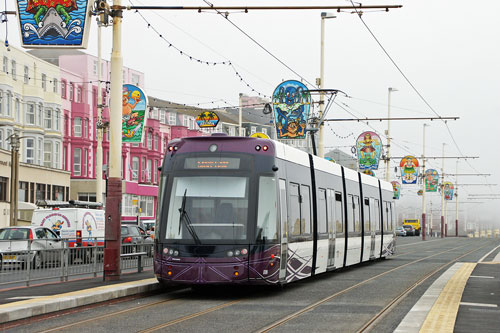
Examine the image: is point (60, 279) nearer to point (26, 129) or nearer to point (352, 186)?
point (352, 186)

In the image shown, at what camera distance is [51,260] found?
67.5 feet

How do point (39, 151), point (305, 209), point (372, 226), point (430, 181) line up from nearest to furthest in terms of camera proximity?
point (305, 209) < point (372, 226) < point (39, 151) < point (430, 181)

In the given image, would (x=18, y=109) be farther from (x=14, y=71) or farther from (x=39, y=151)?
(x=39, y=151)

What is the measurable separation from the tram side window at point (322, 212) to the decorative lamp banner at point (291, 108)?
38.6 ft

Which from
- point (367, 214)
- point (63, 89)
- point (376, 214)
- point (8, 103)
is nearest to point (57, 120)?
point (63, 89)

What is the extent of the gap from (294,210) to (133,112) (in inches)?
545

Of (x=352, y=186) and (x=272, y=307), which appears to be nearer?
(x=272, y=307)

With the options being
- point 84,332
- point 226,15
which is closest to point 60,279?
point 226,15

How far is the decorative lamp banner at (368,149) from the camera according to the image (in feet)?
155

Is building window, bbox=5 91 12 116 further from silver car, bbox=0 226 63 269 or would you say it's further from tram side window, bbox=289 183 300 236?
tram side window, bbox=289 183 300 236

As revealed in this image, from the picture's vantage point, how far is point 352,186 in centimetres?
2662

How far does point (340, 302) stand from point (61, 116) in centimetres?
5030

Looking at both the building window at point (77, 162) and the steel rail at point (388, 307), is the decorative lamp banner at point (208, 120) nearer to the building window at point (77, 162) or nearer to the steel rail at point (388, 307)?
the steel rail at point (388, 307)

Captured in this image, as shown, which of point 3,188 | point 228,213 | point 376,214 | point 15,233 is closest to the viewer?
point 228,213
